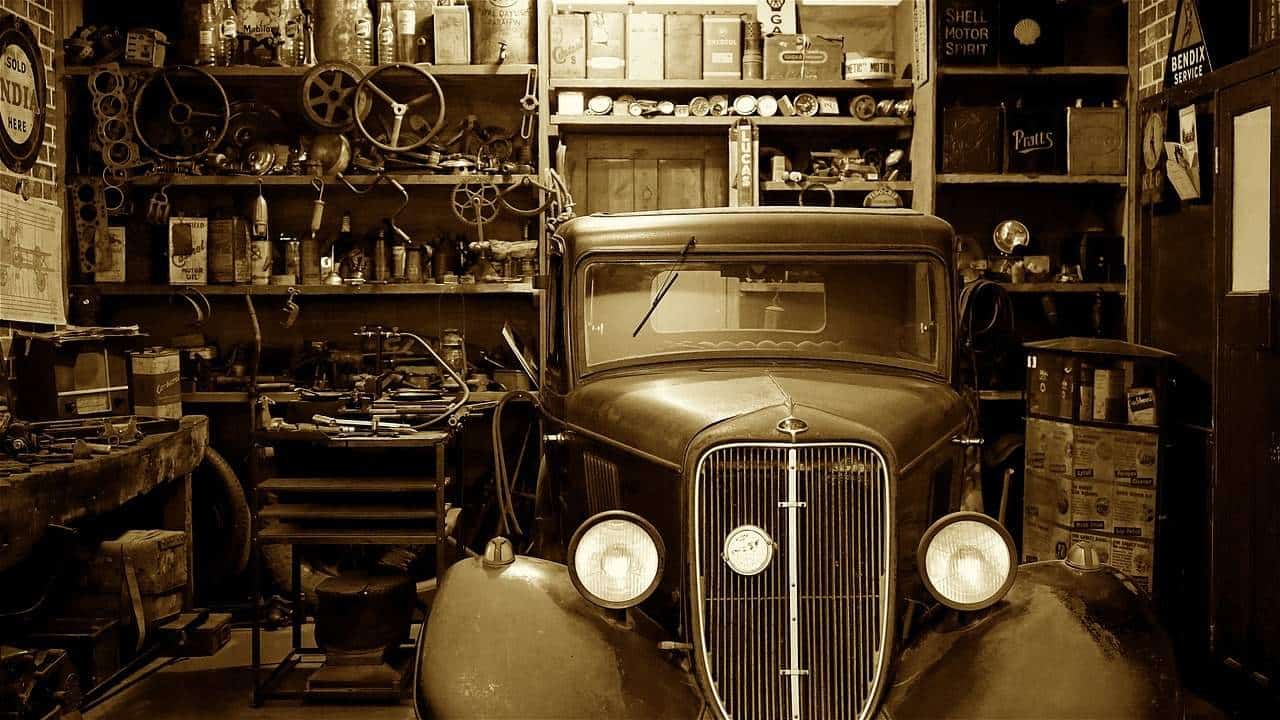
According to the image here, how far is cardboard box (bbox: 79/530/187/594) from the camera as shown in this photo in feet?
13.0

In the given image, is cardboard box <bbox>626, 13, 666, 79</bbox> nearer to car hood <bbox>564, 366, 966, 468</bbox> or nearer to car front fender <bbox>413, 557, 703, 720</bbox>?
car hood <bbox>564, 366, 966, 468</bbox>

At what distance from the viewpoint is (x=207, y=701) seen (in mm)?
4023

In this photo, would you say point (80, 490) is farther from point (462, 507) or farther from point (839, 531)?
point (839, 531)

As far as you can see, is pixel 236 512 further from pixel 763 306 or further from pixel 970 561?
pixel 970 561

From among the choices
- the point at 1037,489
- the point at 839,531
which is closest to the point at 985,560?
the point at 839,531

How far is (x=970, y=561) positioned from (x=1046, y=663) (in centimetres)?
26

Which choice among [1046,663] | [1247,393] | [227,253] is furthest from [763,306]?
[227,253]

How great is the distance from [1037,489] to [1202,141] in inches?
62.8

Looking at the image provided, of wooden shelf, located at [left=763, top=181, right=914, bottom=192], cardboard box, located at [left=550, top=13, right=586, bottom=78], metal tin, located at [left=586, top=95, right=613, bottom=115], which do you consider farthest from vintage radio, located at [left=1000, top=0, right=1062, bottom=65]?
cardboard box, located at [left=550, top=13, right=586, bottom=78]

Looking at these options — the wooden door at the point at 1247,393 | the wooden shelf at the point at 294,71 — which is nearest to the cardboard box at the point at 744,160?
the wooden shelf at the point at 294,71

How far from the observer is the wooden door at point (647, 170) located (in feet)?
18.8

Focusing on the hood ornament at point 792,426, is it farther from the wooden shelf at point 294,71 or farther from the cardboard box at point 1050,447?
the wooden shelf at point 294,71

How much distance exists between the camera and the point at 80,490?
11.1 ft

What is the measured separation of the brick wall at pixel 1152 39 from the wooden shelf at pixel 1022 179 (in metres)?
0.43
